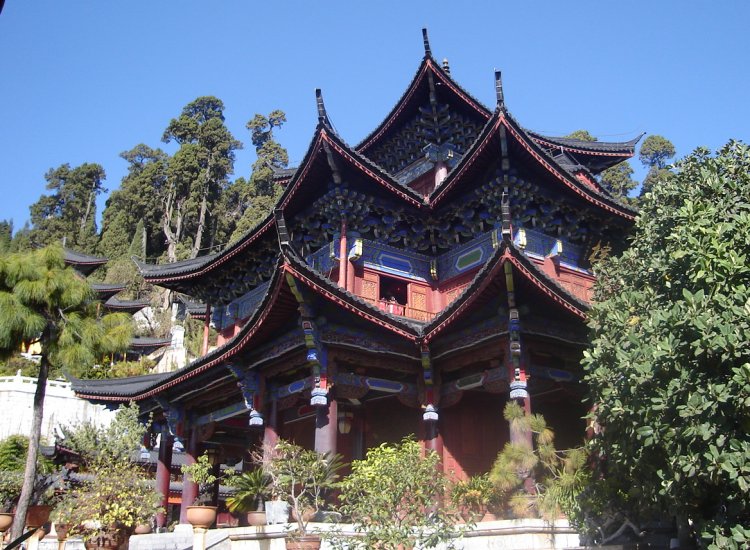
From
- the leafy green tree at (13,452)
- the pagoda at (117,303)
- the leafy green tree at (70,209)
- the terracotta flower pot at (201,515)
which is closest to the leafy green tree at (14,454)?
the leafy green tree at (13,452)

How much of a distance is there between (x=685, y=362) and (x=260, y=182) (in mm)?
54894

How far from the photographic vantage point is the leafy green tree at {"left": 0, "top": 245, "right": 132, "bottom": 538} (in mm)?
17922

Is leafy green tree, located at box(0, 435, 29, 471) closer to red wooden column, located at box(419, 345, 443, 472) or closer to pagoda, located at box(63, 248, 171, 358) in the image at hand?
pagoda, located at box(63, 248, 171, 358)

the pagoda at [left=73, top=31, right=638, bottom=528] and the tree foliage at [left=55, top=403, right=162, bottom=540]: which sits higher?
the pagoda at [left=73, top=31, right=638, bottom=528]

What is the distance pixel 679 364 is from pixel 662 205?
11.8 feet

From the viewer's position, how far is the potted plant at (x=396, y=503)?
9297mm

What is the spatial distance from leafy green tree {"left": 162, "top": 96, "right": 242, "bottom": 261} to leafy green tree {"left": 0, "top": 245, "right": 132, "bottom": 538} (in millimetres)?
42547

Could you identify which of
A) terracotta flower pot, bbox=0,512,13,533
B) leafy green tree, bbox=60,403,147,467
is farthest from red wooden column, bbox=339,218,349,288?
terracotta flower pot, bbox=0,512,13,533

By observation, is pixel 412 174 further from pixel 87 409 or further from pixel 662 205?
pixel 87 409

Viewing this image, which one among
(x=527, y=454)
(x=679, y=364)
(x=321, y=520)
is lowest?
(x=321, y=520)

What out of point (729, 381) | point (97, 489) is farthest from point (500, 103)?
point (97, 489)

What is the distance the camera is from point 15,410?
40.1m

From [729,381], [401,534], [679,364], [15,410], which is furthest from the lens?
[15,410]

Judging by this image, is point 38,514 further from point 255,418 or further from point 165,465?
point 255,418
